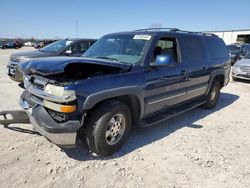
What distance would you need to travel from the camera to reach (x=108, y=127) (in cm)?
353

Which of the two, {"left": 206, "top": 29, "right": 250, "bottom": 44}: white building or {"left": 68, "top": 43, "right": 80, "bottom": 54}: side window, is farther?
{"left": 206, "top": 29, "right": 250, "bottom": 44}: white building

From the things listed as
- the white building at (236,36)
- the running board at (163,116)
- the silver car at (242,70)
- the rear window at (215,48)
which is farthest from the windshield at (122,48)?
the white building at (236,36)

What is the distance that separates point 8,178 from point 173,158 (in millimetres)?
2356

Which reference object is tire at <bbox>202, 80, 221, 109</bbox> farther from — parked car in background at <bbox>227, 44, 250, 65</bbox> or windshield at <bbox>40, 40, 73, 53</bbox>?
parked car in background at <bbox>227, 44, 250, 65</bbox>

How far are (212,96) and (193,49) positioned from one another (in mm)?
1879

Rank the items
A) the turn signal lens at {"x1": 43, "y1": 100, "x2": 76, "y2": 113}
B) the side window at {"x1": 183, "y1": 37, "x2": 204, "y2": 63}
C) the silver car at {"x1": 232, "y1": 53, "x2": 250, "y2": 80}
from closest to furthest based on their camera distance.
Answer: the turn signal lens at {"x1": 43, "y1": 100, "x2": 76, "y2": 113} < the side window at {"x1": 183, "y1": 37, "x2": 204, "y2": 63} < the silver car at {"x1": 232, "y1": 53, "x2": 250, "y2": 80}

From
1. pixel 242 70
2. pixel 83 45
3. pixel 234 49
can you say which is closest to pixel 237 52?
pixel 234 49

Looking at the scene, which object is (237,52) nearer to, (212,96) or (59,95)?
(212,96)

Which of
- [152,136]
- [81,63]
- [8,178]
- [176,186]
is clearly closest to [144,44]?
[81,63]

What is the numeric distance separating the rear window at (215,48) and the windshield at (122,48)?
8.28 feet

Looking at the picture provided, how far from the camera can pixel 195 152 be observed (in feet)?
12.8

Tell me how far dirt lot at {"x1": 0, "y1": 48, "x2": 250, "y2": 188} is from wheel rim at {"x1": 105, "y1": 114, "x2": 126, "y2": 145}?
0.80 ft

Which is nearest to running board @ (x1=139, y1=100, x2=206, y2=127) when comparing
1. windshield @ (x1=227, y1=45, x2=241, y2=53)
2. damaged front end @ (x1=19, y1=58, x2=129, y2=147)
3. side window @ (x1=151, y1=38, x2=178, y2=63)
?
side window @ (x1=151, y1=38, x2=178, y2=63)

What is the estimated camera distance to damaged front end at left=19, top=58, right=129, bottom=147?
2.98 meters
